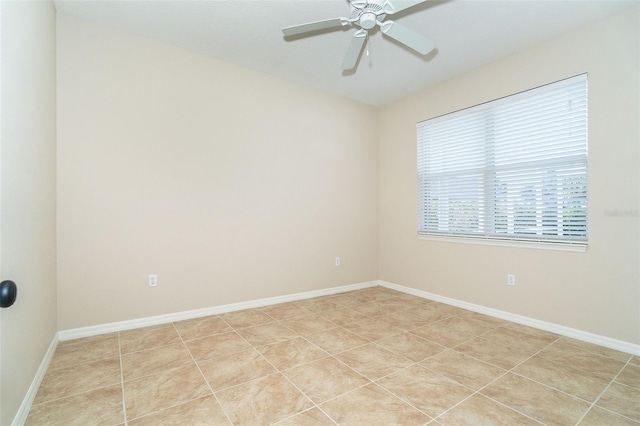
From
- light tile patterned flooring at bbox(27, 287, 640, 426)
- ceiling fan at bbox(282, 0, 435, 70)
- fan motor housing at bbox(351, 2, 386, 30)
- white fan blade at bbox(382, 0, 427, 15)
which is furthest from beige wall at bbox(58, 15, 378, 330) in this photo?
white fan blade at bbox(382, 0, 427, 15)

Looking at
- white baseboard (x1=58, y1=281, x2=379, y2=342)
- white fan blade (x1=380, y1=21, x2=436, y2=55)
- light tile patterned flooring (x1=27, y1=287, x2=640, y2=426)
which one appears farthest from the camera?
white baseboard (x1=58, y1=281, x2=379, y2=342)

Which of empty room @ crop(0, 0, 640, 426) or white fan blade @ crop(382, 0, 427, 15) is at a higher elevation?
white fan blade @ crop(382, 0, 427, 15)

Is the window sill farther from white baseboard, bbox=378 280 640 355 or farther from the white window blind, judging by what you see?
white baseboard, bbox=378 280 640 355

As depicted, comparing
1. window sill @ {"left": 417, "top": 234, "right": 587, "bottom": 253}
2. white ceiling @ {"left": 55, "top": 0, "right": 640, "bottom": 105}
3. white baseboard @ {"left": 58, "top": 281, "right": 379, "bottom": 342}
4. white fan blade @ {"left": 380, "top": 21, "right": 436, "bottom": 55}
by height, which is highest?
white ceiling @ {"left": 55, "top": 0, "right": 640, "bottom": 105}

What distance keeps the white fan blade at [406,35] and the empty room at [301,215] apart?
1 centimetres

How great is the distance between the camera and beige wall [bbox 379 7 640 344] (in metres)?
2.38

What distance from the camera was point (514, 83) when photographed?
3.09 m

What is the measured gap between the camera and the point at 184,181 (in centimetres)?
308

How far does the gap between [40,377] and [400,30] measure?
10.9 ft

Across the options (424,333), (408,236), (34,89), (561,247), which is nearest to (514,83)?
(561,247)

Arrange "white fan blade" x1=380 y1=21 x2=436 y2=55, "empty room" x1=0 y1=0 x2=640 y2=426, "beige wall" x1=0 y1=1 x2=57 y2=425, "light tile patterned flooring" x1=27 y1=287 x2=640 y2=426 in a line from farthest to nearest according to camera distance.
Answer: "white fan blade" x1=380 y1=21 x2=436 y2=55 → "empty room" x1=0 y1=0 x2=640 y2=426 → "light tile patterned flooring" x1=27 y1=287 x2=640 y2=426 → "beige wall" x1=0 y1=1 x2=57 y2=425

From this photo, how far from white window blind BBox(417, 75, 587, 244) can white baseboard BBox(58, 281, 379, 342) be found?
1782 mm

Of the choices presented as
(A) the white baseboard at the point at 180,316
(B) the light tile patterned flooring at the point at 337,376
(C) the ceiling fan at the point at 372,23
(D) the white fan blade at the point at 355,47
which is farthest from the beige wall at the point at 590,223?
(D) the white fan blade at the point at 355,47

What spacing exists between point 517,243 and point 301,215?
8.09ft
